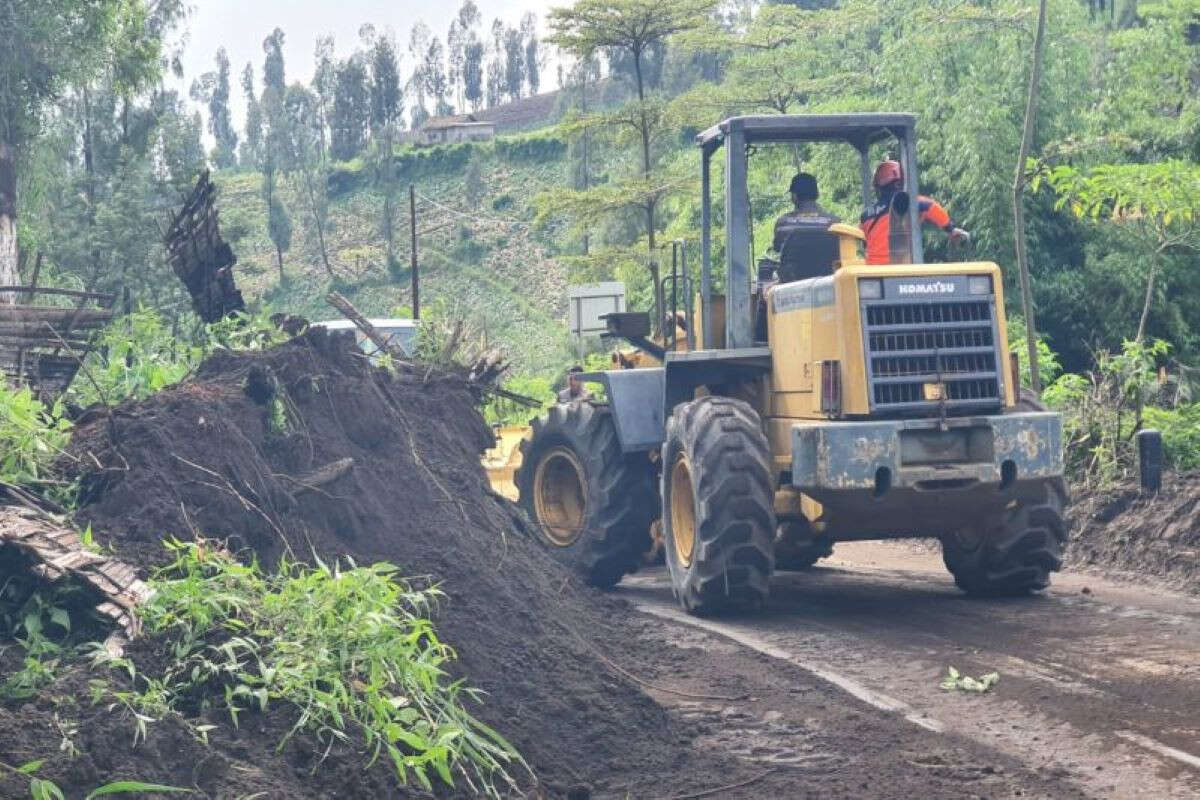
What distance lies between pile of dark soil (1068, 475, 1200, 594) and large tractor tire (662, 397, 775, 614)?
11.1ft

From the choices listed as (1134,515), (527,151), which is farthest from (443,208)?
(1134,515)

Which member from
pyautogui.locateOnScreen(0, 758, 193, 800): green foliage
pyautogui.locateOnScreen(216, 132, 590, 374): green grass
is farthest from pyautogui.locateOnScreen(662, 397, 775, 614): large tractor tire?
pyautogui.locateOnScreen(216, 132, 590, 374): green grass

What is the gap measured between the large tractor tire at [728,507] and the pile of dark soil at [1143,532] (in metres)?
3.39

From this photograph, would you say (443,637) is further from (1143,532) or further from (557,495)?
(1143,532)

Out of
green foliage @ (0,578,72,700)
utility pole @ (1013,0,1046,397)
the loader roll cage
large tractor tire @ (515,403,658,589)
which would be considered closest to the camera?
green foliage @ (0,578,72,700)

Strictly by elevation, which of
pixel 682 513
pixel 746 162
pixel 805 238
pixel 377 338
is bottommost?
pixel 682 513

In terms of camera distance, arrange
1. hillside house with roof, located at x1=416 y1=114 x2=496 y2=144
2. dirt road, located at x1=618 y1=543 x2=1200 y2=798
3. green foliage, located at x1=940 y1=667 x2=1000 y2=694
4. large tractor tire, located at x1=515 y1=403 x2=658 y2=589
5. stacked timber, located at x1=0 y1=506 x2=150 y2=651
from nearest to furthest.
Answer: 1. stacked timber, located at x1=0 y1=506 x2=150 y2=651
2. dirt road, located at x1=618 y1=543 x2=1200 y2=798
3. green foliage, located at x1=940 y1=667 x2=1000 y2=694
4. large tractor tire, located at x1=515 y1=403 x2=658 y2=589
5. hillside house with roof, located at x1=416 y1=114 x2=496 y2=144

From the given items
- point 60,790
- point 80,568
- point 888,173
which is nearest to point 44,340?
point 80,568

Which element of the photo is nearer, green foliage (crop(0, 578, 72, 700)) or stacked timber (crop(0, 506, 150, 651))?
green foliage (crop(0, 578, 72, 700))

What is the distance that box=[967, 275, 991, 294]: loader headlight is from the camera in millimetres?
9500

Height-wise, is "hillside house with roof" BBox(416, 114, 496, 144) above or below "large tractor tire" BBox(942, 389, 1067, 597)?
above

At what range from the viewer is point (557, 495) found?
12625mm

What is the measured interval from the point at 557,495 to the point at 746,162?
3622 mm

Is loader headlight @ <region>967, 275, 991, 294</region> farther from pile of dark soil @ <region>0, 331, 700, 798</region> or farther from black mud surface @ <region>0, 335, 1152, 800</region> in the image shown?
pile of dark soil @ <region>0, 331, 700, 798</region>
